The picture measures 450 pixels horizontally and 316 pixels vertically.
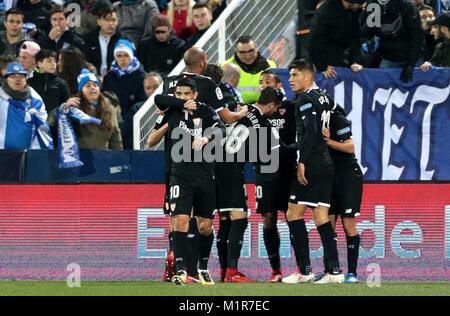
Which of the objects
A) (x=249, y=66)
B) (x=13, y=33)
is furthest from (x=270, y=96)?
(x=13, y=33)

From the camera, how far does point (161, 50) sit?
18.9 metres

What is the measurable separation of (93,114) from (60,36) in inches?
115

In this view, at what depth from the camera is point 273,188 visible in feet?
50.2

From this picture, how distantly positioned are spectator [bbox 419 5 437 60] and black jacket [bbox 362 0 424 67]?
0.75 m

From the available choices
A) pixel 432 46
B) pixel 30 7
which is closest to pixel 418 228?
pixel 432 46

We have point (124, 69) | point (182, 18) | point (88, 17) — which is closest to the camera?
point (124, 69)

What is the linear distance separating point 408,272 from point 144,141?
387 cm

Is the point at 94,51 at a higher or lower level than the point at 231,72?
higher

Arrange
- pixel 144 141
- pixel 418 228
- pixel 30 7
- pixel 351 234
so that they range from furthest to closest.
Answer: pixel 30 7, pixel 144 141, pixel 418 228, pixel 351 234

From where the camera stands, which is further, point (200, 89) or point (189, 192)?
point (200, 89)

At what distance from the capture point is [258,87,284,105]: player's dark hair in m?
15.3

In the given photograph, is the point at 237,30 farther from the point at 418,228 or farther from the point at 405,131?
the point at 418,228

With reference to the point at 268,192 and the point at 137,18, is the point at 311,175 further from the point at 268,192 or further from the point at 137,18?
the point at 137,18

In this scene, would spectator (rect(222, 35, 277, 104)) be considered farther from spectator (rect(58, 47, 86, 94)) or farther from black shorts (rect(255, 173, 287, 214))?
spectator (rect(58, 47, 86, 94))
